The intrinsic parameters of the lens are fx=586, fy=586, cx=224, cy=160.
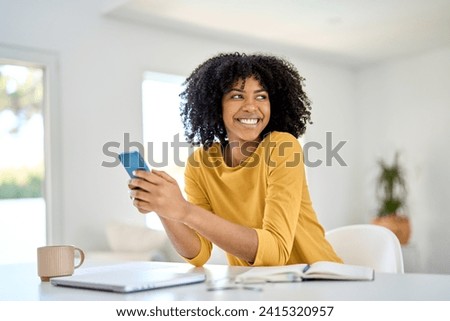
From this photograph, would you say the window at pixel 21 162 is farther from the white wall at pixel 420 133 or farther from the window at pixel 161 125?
the white wall at pixel 420 133

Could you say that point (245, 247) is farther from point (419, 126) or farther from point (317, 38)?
point (419, 126)

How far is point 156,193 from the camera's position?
126cm

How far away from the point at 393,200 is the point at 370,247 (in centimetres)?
458

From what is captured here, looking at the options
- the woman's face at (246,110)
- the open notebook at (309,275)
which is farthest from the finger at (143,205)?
the woman's face at (246,110)

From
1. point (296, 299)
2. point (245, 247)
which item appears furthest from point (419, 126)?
point (296, 299)

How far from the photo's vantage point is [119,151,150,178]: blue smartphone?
1229 millimetres

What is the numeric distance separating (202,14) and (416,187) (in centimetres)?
309

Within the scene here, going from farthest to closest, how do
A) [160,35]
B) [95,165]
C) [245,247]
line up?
[160,35] → [95,165] → [245,247]

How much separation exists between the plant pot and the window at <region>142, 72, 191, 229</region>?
2.22 metres

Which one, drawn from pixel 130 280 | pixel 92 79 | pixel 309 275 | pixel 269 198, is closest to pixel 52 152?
pixel 92 79

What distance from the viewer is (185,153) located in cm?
519

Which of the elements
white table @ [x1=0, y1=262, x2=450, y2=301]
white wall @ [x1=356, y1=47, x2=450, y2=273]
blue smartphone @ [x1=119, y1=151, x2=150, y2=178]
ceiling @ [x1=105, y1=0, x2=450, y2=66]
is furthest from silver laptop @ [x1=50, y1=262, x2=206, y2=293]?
white wall @ [x1=356, y1=47, x2=450, y2=273]
